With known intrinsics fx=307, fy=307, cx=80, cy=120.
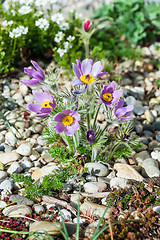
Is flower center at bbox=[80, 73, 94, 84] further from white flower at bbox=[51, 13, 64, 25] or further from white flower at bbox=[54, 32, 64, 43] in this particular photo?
white flower at bbox=[51, 13, 64, 25]

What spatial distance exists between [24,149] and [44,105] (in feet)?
2.33

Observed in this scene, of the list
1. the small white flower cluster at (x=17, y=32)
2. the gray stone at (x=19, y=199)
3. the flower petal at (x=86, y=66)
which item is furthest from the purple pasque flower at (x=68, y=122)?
the small white flower cluster at (x=17, y=32)

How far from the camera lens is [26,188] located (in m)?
2.29

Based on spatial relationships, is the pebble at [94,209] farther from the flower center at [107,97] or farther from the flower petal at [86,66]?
the flower petal at [86,66]

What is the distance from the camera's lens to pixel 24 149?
276 centimetres

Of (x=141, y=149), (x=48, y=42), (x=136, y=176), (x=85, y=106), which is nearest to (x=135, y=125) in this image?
(x=141, y=149)

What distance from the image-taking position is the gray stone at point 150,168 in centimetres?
252

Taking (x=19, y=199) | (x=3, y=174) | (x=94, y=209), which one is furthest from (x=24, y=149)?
(x=94, y=209)

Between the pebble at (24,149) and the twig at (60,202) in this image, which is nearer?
the twig at (60,202)

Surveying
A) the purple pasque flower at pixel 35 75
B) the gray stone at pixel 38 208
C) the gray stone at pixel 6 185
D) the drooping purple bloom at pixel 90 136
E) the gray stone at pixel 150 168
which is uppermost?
the purple pasque flower at pixel 35 75

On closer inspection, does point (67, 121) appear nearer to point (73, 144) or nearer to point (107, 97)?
point (107, 97)

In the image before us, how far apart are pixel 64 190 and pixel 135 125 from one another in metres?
1.14

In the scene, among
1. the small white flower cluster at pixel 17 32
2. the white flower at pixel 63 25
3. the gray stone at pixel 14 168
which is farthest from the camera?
the white flower at pixel 63 25

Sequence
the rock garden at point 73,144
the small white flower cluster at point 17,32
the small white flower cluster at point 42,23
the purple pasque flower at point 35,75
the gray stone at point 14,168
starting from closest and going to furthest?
the rock garden at point 73,144, the purple pasque flower at point 35,75, the gray stone at point 14,168, the small white flower cluster at point 17,32, the small white flower cluster at point 42,23
